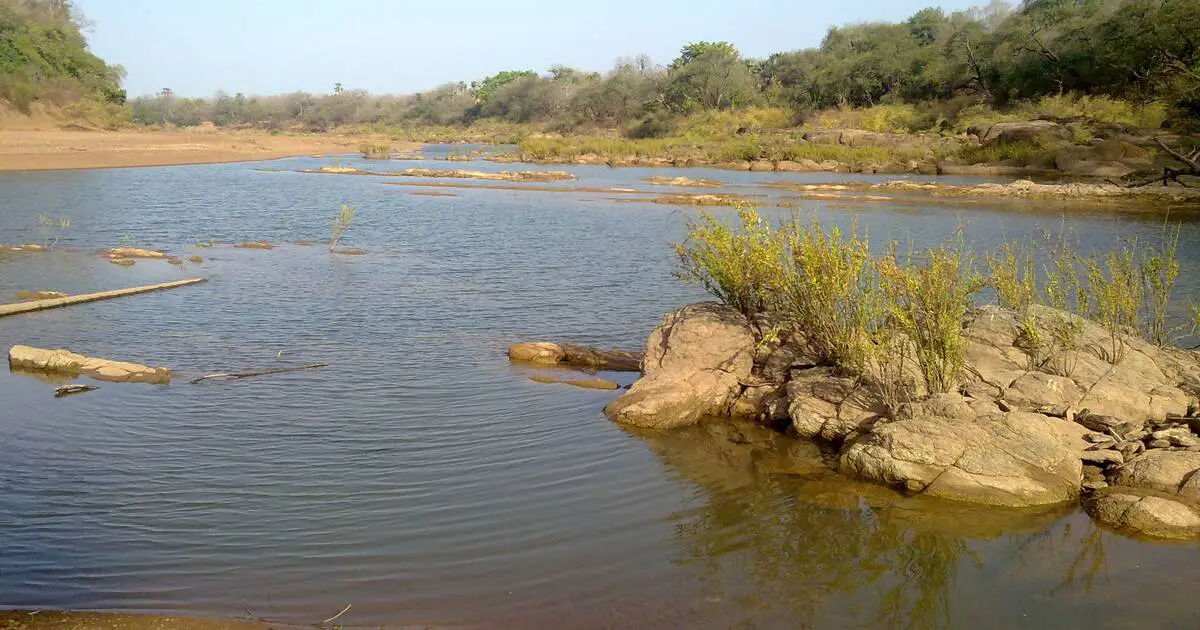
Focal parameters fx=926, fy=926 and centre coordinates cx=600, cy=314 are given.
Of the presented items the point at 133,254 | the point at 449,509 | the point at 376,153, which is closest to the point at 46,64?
the point at 376,153

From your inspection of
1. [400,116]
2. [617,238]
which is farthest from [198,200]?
[400,116]

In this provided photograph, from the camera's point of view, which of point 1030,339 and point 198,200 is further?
point 198,200

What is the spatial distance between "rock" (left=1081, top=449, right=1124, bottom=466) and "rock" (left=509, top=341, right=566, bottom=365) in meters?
5.74

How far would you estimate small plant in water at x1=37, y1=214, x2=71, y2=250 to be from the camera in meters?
19.8

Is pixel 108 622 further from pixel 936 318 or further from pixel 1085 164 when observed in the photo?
pixel 1085 164

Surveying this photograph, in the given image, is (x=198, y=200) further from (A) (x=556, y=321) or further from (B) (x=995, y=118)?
(B) (x=995, y=118)

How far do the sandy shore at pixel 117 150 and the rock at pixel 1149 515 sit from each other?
3910cm

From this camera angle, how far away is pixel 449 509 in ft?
22.1

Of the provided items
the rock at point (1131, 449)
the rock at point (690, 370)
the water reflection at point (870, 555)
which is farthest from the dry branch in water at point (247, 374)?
the rock at point (1131, 449)

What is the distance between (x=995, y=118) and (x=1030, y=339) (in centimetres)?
4959

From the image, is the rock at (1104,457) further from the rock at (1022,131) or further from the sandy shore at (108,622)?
the rock at (1022,131)

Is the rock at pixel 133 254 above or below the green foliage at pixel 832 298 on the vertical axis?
below

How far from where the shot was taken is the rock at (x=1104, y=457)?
7.46 m

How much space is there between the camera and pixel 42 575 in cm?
552
